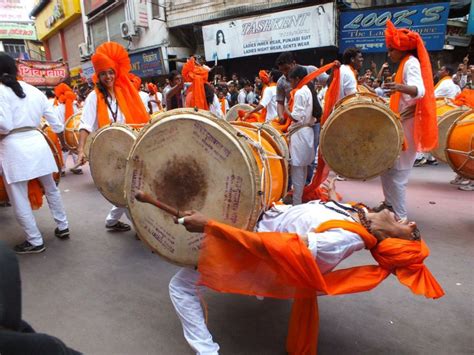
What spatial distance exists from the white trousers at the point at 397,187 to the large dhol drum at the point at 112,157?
2451 millimetres

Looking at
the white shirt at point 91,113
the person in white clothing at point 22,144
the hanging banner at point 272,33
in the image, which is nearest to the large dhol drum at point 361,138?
the white shirt at point 91,113

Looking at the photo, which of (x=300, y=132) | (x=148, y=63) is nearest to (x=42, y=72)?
(x=148, y=63)

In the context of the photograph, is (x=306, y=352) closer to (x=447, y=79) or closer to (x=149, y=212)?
(x=149, y=212)

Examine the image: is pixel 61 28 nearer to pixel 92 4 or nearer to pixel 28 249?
pixel 92 4

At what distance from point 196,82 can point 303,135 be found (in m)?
1.99

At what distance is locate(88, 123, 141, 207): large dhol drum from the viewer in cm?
313

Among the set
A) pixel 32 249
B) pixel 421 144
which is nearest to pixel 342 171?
pixel 421 144

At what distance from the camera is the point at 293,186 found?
4.35 m

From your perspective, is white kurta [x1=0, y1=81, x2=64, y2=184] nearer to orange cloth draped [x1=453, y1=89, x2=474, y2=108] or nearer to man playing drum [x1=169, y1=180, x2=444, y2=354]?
man playing drum [x1=169, y1=180, x2=444, y2=354]

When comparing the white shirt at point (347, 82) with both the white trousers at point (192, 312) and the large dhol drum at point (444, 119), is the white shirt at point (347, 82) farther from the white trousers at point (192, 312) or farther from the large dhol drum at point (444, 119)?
the white trousers at point (192, 312)

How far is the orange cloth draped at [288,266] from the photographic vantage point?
5.10 ft

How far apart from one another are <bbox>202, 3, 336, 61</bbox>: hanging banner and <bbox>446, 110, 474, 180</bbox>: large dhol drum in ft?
30.0

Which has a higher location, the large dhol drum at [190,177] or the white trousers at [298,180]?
the large dhol drum at [190,177]

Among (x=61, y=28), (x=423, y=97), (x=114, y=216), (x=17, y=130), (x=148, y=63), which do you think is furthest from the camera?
(x=61, y=28)
